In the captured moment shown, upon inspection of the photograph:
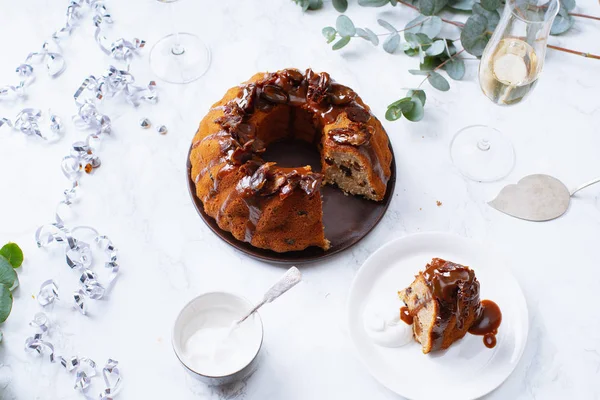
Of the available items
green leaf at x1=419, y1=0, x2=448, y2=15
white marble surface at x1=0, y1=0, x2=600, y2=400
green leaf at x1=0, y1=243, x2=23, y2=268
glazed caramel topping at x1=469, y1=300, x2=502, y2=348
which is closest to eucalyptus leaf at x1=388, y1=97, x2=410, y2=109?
white marble surface at x1=0, y1=0, x2=600, y2=400

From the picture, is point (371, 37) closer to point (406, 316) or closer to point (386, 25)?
point (386, 25)

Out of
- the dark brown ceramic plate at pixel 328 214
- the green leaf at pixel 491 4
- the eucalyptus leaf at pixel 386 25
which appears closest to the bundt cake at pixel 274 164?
the dark brown ceramic plate at pixel 328 214

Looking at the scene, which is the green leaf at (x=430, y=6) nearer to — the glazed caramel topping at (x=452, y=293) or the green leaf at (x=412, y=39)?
the green leaf at (x=412, y=39)

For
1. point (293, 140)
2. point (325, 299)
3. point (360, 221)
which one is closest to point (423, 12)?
point (293, 140)

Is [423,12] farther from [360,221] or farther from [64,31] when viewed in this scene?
[64,31]

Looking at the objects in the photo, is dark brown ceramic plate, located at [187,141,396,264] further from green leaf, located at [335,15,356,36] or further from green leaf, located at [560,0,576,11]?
green leaf, located at [560,0,576,11]

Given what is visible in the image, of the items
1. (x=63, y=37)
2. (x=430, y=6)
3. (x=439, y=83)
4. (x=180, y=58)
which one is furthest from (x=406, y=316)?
(x=63, y=37)
